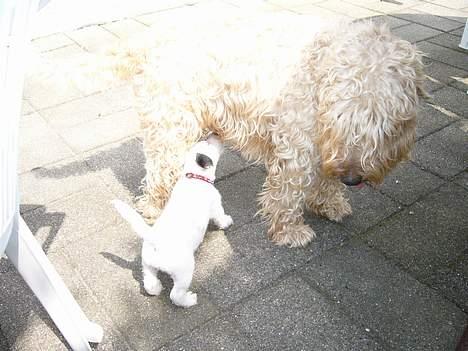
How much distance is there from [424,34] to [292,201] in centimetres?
429

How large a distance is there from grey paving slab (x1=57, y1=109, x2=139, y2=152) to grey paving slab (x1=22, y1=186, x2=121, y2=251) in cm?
67

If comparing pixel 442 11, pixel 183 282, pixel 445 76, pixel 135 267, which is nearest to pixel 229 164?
pixel 135 267

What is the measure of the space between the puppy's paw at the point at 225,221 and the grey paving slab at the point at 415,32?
4.07 m

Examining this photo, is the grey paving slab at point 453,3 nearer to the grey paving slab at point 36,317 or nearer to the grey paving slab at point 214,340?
the grey paving slab at point 214,340

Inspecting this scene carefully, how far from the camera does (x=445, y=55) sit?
556 centimetres

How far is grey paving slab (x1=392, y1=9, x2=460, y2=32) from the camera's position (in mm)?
6348

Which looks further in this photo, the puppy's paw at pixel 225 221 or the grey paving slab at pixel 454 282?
the puppy's paw at pixel 225 221

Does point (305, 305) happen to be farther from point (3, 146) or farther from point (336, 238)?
point (3, 146)

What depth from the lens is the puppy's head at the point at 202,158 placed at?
2.57 m

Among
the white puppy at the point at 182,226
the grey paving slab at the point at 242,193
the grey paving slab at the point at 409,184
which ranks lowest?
the grey paving slab at the point at 242,193

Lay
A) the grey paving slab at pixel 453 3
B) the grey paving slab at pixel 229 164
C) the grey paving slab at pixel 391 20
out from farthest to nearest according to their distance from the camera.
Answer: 1. the grey paving slab at pixel 453 3
2. the grey paving slab at pixel 391 20
3. the grey paving slab at pixel 229 164

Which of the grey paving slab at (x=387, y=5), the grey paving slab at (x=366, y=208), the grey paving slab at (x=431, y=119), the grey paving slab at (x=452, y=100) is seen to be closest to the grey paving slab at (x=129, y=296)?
the grey paving slab at (x=366, y=208)

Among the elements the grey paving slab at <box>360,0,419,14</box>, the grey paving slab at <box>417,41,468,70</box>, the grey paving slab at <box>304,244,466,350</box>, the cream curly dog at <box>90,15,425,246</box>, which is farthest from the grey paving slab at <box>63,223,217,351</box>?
the grey paving slab at <box>360,0,419,14</box>

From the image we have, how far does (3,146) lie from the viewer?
1571mm
